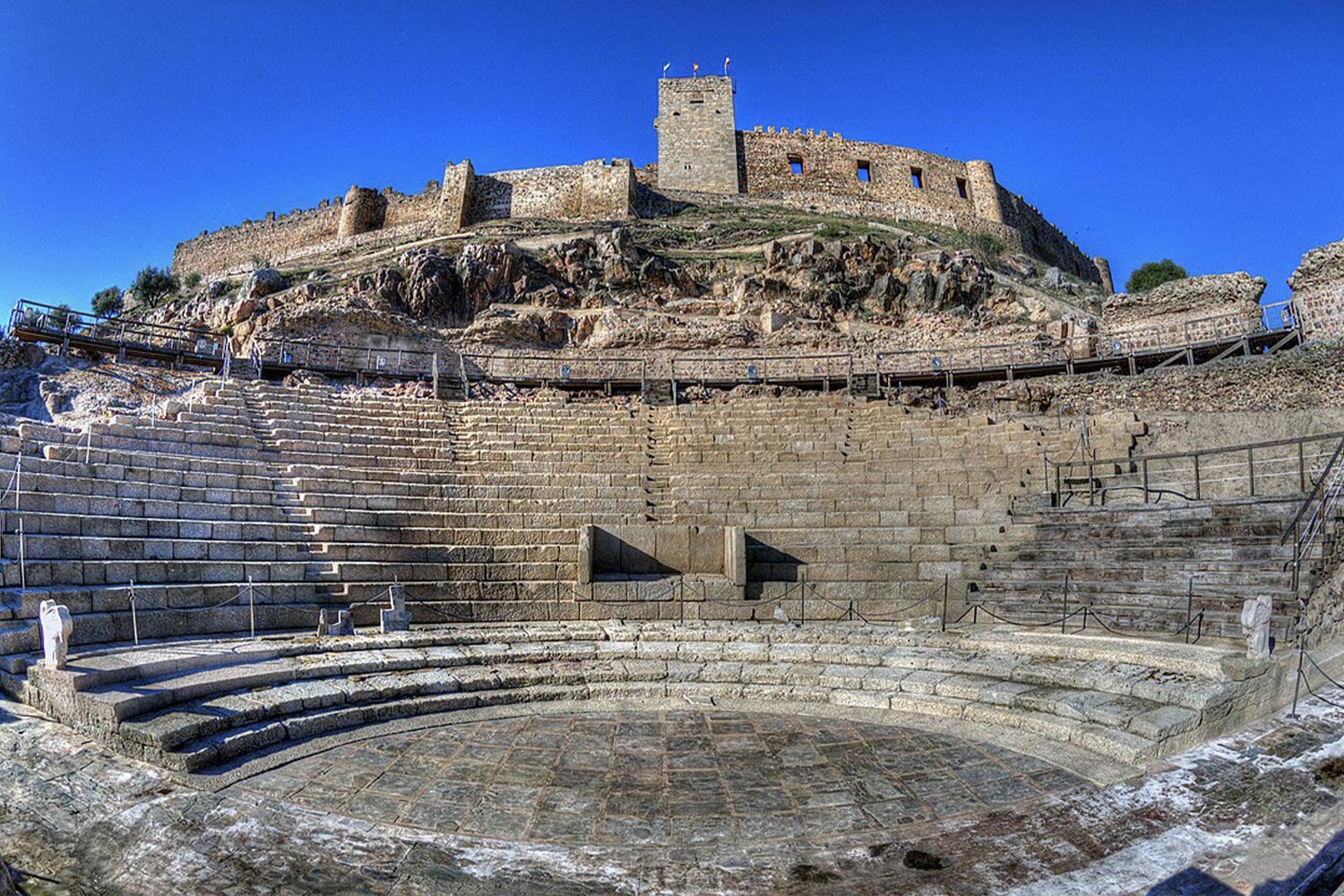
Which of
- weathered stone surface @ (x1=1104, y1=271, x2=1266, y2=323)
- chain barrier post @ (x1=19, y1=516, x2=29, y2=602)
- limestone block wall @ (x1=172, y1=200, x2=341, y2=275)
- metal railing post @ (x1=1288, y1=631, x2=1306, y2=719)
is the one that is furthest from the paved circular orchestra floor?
limestone block wall @ (x1=172, y1=200, x2=341, y2=275)

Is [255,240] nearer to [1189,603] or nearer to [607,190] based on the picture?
[607,190]

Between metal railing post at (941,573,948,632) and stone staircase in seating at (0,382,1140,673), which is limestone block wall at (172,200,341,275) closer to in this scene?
stone staircase in seating at (0,382,1140,673)

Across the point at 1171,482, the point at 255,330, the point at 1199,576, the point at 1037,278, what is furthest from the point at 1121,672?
the point at 1037,278

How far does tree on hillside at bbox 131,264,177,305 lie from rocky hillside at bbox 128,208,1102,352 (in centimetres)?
612

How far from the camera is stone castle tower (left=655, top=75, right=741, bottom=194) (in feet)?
144

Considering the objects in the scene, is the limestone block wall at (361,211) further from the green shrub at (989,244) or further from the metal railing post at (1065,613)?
the metal railing post at (1065,613)

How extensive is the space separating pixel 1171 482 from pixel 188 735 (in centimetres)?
1262

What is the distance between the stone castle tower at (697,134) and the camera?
43750mm

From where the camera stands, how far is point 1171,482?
1190 centimetres

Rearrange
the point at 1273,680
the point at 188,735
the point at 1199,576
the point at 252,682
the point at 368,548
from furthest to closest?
the point at 368,548, the point at 1199,576, the point at 252,682, the point at 1273,680, the point at 188,735

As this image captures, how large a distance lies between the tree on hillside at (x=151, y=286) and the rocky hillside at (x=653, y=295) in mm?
6122

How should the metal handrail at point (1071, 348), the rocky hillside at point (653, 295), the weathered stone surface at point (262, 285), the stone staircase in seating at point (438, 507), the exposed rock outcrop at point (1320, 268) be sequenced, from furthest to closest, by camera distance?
1. the weathered stone surface at point (262, 285)
2. the rocky hillside at point (653, 295)
3. the metal handrail at point (1071, 348)
4. the exposed rock outcrop at point (1320, 268)
5. the stone staircase in seating at point (438, 507)

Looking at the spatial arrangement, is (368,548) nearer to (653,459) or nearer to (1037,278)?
(653,459)

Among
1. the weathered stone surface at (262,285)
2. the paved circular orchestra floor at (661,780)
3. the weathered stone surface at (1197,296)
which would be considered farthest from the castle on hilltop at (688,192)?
the paved circular orchestra floor at (661,780)
